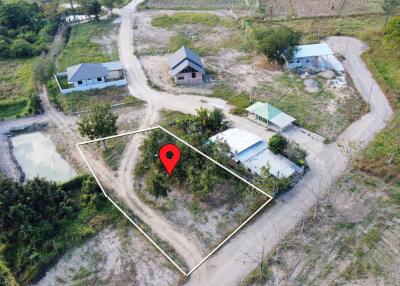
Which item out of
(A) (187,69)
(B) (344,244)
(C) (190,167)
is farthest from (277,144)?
(A) (187,69)

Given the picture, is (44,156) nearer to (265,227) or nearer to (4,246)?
(4,246)

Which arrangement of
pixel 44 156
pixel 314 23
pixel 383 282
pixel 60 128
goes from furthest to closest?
pixel 314 23
pixel 60 128
pixel 44 156
pixel 383 282

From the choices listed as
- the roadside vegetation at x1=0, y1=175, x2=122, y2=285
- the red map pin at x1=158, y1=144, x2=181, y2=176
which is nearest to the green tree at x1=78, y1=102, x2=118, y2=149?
the roadside vegetation at x1=0, y1=175, x2=122, y2=285

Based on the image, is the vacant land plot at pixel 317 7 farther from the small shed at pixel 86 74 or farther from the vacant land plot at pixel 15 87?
the vacant land plot at pixel 15 87

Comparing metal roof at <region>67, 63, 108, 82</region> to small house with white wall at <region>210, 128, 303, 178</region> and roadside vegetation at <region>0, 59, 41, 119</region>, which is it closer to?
roadside vegetation at <region>0, 59, 41, 119</region>

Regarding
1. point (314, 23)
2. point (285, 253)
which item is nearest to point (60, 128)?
point (285, 253)

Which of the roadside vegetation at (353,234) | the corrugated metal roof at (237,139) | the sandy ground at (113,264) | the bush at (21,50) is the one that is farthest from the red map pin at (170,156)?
the bush at (21,50)

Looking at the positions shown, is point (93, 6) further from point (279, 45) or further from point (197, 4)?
point (279, 45)
